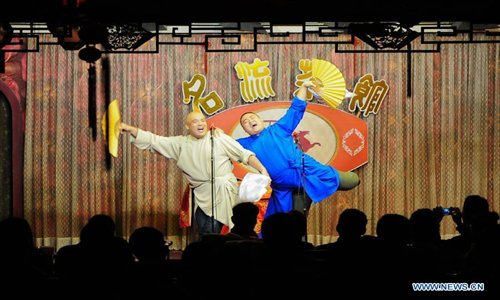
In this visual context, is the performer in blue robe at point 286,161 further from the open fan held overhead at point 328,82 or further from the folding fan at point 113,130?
the folding fan at point 113,130

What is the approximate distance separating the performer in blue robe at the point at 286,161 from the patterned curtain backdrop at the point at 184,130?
1.44ft

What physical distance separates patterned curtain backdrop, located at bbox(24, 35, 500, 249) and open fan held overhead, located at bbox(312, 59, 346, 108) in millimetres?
113

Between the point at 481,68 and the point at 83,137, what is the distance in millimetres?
4591

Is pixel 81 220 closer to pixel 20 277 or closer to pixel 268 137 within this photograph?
pixel 268 137

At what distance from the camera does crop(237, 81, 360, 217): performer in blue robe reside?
348 inches

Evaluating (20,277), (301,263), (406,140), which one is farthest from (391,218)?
(406,140)

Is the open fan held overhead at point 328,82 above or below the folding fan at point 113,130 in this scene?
above

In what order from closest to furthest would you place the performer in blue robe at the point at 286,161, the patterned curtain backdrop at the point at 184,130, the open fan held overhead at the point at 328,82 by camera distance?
1. the performer in blue robe at the point at 286,161
2. the open fan held overhead at the point at 328,82
3. the patterned curtain backdrop at the point at 184,130

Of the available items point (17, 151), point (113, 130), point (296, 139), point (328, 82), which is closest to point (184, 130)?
point (113, 130)

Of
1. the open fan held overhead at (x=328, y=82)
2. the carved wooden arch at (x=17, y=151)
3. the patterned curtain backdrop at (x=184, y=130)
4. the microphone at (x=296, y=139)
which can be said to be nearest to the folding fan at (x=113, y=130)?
the patterned curtain backdrop at (x=184, y=130)

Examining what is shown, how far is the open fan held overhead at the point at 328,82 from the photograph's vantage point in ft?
29.8

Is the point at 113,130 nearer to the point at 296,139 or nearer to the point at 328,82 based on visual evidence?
the point at 296,139

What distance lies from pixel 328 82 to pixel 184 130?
1.69 m

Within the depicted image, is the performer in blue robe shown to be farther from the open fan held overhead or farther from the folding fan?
the folding fan
